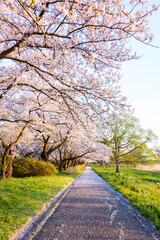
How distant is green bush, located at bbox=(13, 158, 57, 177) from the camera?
520 inches

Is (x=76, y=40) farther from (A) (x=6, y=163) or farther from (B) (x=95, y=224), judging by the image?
(A) (x=6, y=163)

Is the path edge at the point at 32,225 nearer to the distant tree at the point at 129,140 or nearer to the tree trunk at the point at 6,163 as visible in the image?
the tree trunk at the point at 6,163

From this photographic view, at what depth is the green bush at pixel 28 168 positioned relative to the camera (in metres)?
13.2

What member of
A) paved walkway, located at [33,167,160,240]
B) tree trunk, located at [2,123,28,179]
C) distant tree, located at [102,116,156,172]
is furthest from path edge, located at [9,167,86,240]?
distant tree, located at [102,116,156,172]

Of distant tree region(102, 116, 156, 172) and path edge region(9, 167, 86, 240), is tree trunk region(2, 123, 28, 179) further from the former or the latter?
distant tree region(102, 116, 156, 172)

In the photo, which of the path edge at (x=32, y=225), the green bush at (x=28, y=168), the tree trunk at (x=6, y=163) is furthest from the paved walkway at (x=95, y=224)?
the green bush at (x=28, y=168)

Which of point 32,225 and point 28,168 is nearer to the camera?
point 32,225

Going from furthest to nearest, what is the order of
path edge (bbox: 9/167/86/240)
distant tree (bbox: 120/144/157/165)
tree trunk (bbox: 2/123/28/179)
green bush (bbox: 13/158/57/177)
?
1. distant tree (bbox: 120/144/157/165)
2. green bush (bbox: 13/158/57/177)
3. tree trunk (bbox: 2/123/28/179)
4. path edge (bbox: 9/167/86/240)

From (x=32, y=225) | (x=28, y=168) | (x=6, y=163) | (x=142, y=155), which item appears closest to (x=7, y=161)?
(x=6, y=163)

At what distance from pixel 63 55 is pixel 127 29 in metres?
2.03

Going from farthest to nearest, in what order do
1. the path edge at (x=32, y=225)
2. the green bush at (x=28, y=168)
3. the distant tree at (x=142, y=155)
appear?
the distant tree at (x=142, y=155) < the green bush at (x=28, y=168) < the path edge at (x=32, y=225)

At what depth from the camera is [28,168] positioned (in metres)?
13.5

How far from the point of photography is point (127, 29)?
4.05 meters

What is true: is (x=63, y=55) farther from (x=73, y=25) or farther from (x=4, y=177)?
(x=4, y=177)
